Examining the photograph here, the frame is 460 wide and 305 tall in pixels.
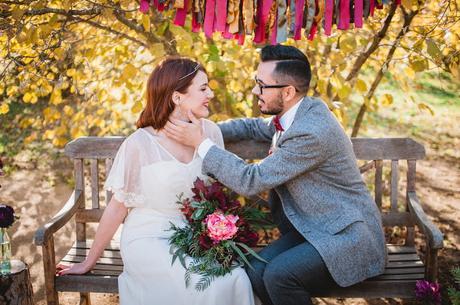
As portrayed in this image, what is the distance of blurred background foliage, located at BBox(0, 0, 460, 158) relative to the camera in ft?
11.1

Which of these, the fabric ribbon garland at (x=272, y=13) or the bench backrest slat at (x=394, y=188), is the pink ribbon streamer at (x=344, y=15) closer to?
the fabric ribbon garland at (x=272, y=13)

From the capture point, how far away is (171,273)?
2.82 meters

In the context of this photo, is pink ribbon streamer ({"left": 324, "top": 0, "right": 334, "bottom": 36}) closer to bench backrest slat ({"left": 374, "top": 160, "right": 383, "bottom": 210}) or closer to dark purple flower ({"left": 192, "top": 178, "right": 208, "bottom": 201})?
bench backrest slat ({"left": 374, "top": 160, "right": 383, "bottom": 210})

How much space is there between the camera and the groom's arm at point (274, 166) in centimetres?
282

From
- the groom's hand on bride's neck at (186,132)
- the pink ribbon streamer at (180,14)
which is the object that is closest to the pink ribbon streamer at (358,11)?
the pink ribbon streamer at (180,14)

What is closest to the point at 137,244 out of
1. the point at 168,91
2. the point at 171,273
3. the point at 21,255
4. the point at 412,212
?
the point at 171,273

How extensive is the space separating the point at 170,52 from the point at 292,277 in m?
2.10

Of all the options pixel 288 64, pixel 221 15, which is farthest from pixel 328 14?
pixel 221 15

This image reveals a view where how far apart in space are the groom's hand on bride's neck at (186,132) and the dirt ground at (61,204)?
1807 millimetres

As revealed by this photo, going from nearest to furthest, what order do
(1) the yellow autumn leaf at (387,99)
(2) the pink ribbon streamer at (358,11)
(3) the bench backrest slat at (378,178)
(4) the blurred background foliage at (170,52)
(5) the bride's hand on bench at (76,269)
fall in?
(5) the bride's hand on bench at (76,269) < (2) the pink ribbon streamer at (358,11) < (4) the blurred background foliage at (170,52) < (3) the bench backrest slat at (378,178) < (1) the yellow autumn leaf at (387,99)

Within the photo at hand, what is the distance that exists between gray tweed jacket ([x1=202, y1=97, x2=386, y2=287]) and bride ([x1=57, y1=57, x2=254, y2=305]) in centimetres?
29

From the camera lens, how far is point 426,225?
3123 mm

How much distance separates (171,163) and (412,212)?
1584 mm

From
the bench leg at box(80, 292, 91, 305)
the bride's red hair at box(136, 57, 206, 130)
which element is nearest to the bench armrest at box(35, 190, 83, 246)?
the bench leg at box(80, 292, 91, 305)
